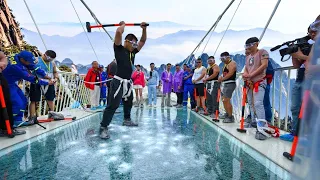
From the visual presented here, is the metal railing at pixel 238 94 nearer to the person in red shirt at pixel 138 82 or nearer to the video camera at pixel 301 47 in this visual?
the video camera at pixel 301 47

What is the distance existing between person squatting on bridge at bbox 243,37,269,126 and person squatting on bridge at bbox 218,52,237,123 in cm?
77

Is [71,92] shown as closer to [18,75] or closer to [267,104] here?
[18,75]

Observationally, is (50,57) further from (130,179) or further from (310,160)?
(310,160)

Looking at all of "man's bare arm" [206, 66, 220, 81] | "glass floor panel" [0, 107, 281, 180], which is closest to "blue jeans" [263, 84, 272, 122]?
"glass floor panel" [0, 107, 281, 180]

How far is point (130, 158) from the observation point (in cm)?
234

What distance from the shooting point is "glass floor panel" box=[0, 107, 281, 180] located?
193 cm

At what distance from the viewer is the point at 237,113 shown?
5.24 m

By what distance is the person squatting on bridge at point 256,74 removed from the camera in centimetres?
343

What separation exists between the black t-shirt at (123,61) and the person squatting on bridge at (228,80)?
6.38 feet

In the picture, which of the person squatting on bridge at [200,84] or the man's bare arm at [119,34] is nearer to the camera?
the man's bare arm at [119,34]

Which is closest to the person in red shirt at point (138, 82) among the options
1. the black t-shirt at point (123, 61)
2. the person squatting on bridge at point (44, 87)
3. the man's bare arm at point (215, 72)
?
the man's bare arm at point (215, 72)

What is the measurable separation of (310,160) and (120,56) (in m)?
3.03

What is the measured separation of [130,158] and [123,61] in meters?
1.60

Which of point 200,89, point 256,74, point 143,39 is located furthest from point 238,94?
point 143,39
